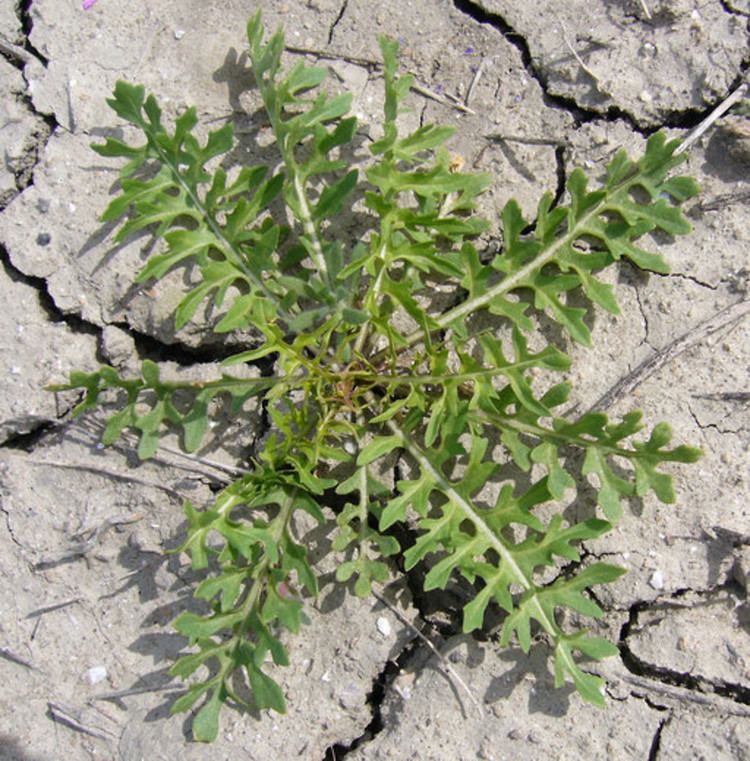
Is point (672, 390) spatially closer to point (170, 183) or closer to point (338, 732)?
point (338, 732)

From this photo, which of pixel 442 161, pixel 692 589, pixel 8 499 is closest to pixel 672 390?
pixel 692 589

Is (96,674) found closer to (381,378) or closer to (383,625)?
(383,625)

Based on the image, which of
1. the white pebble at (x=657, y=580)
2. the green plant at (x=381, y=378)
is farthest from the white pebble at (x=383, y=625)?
the white pebble at (x=657, y=580)

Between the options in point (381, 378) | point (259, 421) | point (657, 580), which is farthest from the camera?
point (259, 421)

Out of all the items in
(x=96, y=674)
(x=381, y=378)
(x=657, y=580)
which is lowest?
(x=96, y=674)

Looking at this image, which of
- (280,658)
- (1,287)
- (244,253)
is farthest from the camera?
(1,287)

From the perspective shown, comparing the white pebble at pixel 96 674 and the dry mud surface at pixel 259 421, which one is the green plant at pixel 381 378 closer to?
the dry mud surface at pixel 259 421

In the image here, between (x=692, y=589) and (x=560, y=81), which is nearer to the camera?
(x=692, y=589)

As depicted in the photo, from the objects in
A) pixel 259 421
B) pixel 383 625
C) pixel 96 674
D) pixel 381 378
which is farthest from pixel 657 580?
pixel 96 674
